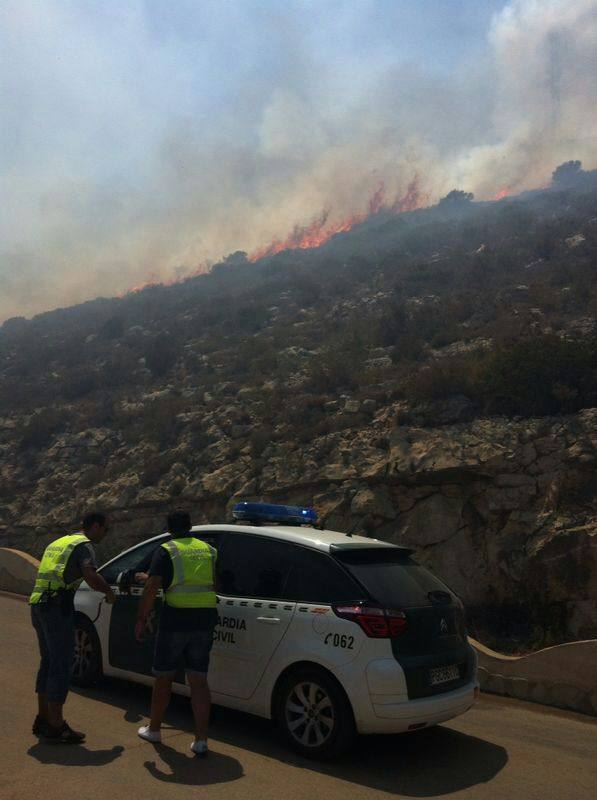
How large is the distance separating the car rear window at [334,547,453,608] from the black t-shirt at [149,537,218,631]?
102cm

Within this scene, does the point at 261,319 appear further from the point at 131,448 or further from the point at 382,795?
the point at 382,795

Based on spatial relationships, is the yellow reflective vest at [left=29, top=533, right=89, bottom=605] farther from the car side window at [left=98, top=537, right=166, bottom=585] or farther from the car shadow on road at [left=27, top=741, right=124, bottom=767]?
the car side window at [left=98, top=537, right=166, bottom=585]

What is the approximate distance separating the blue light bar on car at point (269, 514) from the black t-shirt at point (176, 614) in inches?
38.8

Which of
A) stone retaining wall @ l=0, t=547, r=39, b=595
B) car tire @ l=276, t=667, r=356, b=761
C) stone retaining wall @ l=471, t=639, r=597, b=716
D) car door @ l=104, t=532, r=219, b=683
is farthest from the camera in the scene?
stone retaining wall @ l=0, t=547, r=39, b=595

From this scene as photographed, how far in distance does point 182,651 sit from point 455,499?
7078mm

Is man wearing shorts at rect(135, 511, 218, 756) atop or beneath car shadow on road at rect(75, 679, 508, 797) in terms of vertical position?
atop

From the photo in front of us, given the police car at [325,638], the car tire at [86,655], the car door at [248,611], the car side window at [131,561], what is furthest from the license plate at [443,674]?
the car tire at [86,655]

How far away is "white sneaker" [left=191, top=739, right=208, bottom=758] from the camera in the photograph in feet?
14.3

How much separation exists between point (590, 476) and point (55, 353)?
2408cm

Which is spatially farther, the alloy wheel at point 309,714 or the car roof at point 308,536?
the car roof at point 308,536

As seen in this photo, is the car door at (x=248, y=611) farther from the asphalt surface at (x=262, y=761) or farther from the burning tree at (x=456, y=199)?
the burning tree at (x=456, y=199)

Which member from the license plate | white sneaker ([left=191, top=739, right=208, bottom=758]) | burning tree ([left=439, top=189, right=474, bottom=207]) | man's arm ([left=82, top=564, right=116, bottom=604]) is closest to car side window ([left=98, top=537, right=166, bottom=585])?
man's arm ([left=82, top=564, right=116, bottom=604])

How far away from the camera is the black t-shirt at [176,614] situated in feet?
15.1

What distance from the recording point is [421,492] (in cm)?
1111
